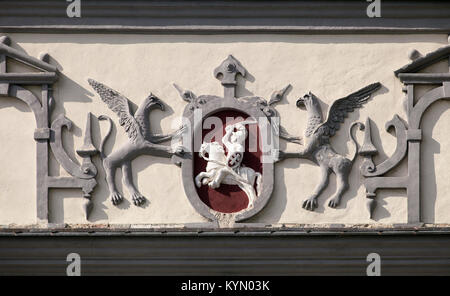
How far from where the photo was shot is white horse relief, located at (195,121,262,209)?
16.2m

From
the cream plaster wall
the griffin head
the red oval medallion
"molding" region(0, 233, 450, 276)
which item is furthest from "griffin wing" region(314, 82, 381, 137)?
the griffin head

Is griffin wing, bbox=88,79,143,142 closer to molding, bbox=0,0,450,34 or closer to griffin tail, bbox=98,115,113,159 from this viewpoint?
griffin tail, bbox=98,115,113,159

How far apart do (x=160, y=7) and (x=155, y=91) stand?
903mm

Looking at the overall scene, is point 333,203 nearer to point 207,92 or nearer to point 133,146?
point 207,92

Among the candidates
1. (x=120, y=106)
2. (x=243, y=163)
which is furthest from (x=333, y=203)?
(x=120, y=106)

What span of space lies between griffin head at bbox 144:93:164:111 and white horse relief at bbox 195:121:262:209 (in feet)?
2.05

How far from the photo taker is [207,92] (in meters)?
16.5

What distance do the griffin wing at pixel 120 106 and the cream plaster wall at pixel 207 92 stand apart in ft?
0.21

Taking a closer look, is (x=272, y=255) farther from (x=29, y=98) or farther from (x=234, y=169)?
(x=29, y=98)

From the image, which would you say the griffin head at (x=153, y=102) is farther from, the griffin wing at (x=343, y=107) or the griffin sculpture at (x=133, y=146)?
the griffin wing at (x=343, y=107)

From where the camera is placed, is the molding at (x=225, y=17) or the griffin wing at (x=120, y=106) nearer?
the griffin wing at (x=120, y=106)

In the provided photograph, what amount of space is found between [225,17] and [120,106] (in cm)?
146

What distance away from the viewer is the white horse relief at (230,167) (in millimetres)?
16250

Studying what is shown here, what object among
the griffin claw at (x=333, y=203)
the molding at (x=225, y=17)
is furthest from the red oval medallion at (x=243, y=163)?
the molding at (x=225, y=17)
